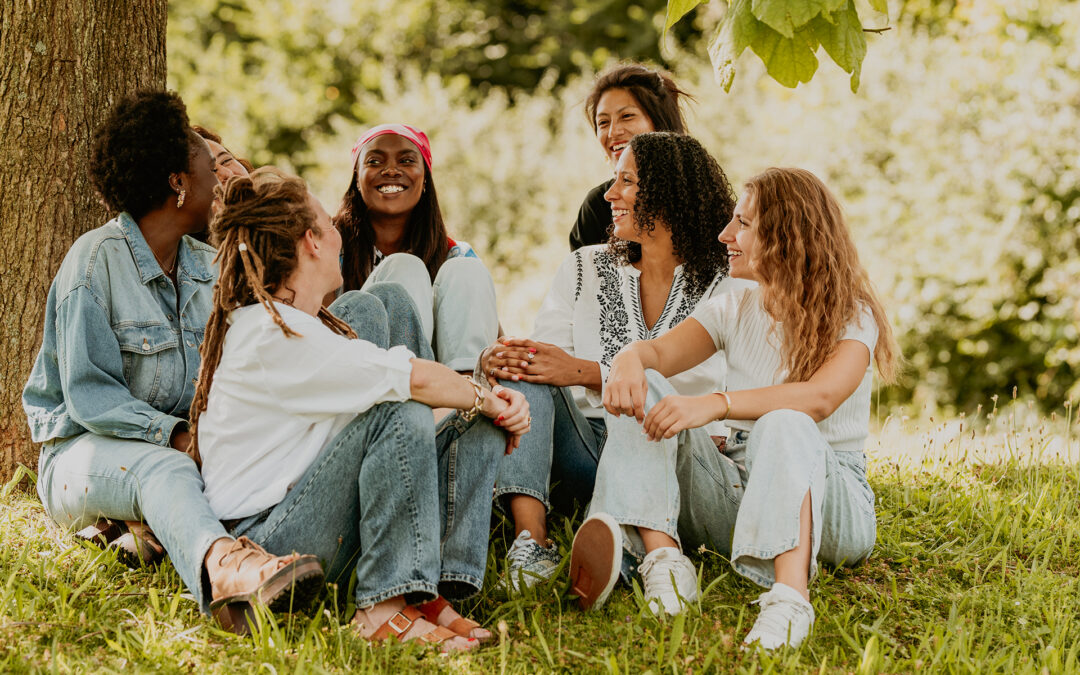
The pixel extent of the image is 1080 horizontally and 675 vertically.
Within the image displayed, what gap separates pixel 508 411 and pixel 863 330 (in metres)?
1.14

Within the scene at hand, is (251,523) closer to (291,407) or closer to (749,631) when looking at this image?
(291,407)

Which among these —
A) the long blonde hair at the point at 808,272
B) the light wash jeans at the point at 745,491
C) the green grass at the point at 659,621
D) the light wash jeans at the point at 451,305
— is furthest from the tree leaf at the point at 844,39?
the light wash jeans at the point at 451,305

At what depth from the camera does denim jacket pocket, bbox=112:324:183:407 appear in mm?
3270

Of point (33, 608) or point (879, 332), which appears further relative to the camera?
point (879, 332)

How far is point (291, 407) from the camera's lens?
262cm

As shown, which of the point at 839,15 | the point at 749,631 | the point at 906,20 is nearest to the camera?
the point at 839,15

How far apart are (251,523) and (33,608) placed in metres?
0.63

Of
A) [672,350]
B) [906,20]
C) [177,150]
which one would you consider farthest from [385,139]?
[906,20]

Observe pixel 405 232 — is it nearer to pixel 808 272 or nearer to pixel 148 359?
pixel 148 359

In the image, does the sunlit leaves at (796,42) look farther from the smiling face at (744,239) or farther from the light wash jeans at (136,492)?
the light wash jeans at (136,492)

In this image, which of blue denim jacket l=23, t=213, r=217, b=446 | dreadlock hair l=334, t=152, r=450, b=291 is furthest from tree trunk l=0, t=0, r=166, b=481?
dreadlock hair l=334, t=152, r=450, b=291

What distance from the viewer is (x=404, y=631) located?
2643 mm

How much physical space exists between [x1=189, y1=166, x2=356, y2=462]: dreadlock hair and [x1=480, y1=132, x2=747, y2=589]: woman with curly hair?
1124 millimetres

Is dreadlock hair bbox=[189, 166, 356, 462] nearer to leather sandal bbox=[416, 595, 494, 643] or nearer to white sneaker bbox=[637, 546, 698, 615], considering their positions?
leather sandal bbox=[416, 595, 494, 643]
